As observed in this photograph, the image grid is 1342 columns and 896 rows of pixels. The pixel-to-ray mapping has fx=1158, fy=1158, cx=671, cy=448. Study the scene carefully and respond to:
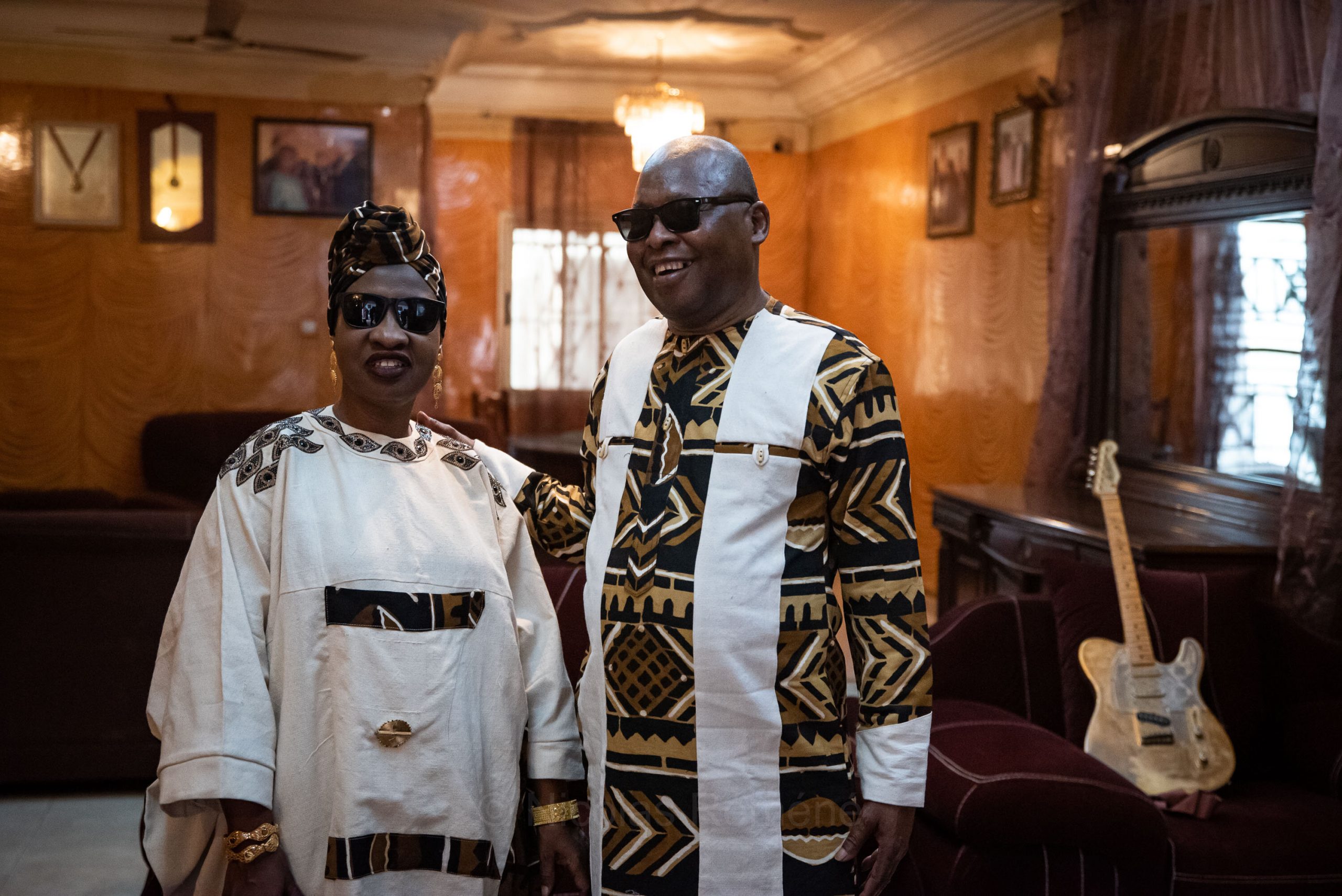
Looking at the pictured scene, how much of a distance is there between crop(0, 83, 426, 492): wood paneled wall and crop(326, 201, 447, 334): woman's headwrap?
5155 millimetres

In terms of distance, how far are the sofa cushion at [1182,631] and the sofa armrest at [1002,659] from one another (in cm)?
4

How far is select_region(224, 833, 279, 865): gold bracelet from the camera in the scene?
1369 millimetres

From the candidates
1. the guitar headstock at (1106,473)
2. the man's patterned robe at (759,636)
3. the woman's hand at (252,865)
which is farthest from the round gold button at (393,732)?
the guitar headstock at (1106,473)

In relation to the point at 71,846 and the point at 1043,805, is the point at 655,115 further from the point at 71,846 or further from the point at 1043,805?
the point at 1043,805

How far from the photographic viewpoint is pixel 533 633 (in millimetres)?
1624

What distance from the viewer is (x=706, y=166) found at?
154cm

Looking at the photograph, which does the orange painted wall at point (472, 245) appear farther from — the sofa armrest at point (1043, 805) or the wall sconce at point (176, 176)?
the sofa armrest at point (1043, 805)

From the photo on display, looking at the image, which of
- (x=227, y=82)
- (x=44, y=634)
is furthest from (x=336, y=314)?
(x=227, y=82)

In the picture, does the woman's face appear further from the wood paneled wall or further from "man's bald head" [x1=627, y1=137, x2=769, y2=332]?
the wood paneled wall

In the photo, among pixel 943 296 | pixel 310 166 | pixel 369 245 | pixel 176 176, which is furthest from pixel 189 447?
pixel 369 245

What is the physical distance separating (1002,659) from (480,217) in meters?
6.64

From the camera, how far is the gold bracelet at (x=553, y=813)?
158cm

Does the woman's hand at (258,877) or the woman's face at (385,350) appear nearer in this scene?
the woman's hand at (258,877)

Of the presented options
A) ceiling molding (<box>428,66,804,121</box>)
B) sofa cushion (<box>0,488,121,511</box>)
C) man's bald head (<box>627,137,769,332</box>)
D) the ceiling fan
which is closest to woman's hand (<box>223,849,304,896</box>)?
man's bald head (<box>627,137,769,332</box>)
